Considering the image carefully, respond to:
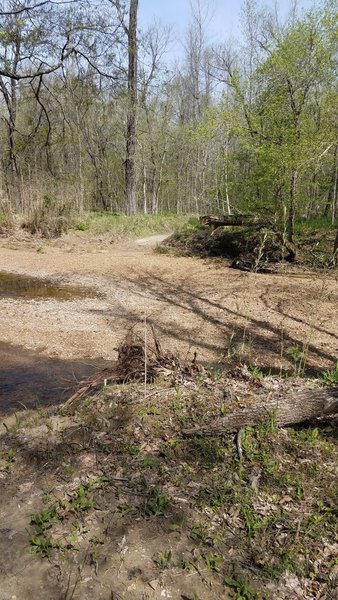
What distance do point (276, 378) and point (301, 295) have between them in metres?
4.05

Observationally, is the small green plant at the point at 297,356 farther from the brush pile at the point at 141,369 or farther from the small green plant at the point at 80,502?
the small green plant at the point at 80,502

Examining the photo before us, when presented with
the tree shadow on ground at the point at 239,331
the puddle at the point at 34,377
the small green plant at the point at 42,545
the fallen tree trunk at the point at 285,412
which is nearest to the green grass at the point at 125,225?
the tree shadow on ground at the point at 239,331

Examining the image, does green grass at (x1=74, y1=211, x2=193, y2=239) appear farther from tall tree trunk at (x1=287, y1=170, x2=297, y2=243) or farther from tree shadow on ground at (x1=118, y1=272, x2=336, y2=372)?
tree shadow on ground at (x1=118, y1=272, x2=336, y2=372)

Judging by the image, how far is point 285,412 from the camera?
2748 mm

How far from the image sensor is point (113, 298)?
7137mm

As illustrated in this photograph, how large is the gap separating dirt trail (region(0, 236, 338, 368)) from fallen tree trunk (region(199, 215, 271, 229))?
134cm

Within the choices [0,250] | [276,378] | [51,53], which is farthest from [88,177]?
[276,378]

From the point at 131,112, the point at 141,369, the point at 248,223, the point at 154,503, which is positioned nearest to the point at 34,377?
the point at 141,369

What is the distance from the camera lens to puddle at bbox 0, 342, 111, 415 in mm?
3682

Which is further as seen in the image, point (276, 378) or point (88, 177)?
point (88, 177)

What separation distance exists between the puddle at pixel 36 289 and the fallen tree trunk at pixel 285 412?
16.2 ft

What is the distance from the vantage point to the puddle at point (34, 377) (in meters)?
3.68

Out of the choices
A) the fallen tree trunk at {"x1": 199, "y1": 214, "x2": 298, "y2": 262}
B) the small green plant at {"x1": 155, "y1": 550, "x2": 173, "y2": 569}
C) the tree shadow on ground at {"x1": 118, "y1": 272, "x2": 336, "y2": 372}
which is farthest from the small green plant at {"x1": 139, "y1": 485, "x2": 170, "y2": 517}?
the fallen tree trunk at {"x1": 199, "y1": 214, "x2": 298, "y2": 262}

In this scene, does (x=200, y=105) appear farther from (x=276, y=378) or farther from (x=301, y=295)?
(x=276, y=378)
